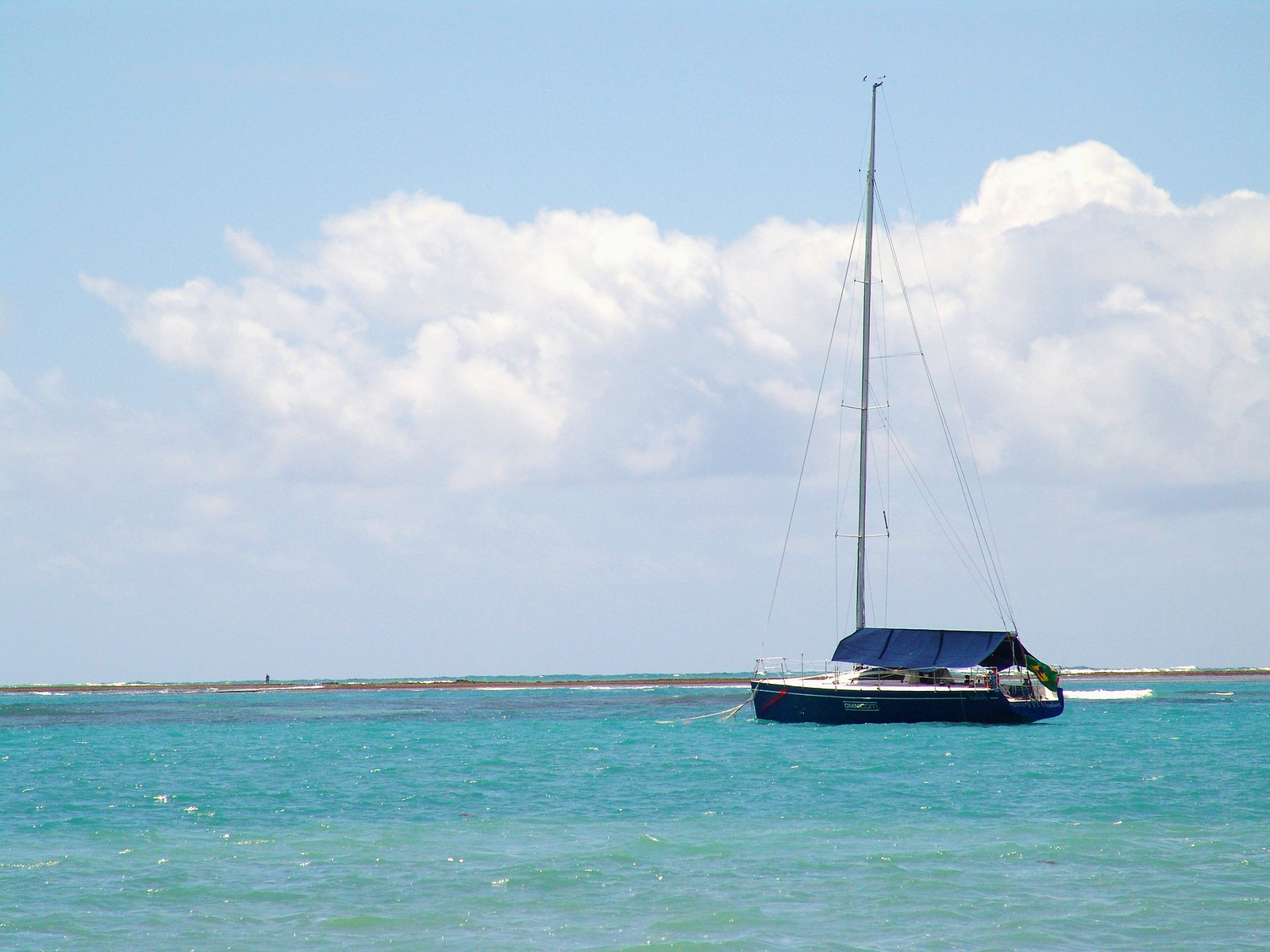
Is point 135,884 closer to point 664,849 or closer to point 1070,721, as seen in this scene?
point 664,849

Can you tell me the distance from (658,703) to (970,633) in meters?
43.3

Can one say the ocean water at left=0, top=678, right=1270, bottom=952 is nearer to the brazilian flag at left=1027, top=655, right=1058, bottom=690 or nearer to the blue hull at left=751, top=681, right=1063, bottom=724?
the blue hull at left=751, top=681, right=1063, bottom=724

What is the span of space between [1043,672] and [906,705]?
8.29 meters

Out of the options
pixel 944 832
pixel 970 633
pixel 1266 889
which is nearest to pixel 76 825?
pixel 944 832

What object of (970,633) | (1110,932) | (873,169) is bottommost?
(1110,932)

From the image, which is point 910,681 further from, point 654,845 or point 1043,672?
point 654,845

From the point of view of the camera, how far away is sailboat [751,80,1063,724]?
5116 centimetres

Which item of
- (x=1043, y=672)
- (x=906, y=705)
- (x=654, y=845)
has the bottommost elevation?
(x=654, y=845)

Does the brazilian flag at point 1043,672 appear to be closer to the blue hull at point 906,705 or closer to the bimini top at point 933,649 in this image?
the bimini top at point 933,649

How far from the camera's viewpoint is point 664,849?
24.0 metres

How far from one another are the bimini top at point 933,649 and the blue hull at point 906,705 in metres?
1.56

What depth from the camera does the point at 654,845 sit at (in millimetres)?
24484

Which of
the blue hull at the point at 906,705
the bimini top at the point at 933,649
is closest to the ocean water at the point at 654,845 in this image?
the blue hull at the point at 906,705

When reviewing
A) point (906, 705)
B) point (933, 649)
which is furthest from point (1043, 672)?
point (906, 705)
